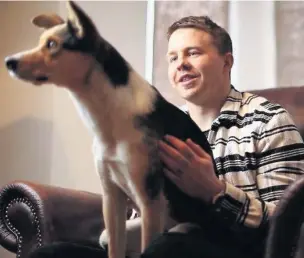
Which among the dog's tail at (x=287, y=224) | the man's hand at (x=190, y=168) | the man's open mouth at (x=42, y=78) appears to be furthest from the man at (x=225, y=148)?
the man's open mouth at (x=42, y=78)

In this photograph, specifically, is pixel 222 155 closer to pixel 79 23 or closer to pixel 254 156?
pixel 254 156

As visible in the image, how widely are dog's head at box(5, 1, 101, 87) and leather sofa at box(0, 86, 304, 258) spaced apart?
53 cm

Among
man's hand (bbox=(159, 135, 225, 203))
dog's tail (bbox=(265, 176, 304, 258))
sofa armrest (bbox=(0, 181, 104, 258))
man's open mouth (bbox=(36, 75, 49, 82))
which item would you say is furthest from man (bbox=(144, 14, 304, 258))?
sofa armrest (bbox=(0, 181, 104, 258))

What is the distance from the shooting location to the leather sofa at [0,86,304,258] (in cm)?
122

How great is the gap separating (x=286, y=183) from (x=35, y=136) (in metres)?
1.36

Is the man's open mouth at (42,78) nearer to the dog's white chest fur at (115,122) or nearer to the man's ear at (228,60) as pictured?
the dog's white chest fur at (115,122)

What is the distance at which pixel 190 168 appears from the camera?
0.92 metres

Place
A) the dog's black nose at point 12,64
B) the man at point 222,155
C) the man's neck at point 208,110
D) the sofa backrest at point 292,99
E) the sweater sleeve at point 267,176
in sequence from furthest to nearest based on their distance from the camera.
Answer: the sofa backrest at point 292,99
the man's neck at point 208,110
the sweater sleeve at point 267,176
the man at point 222,155
the dog's black nose at point 12,64

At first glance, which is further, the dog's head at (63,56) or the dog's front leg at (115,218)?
the dog's front leg at (115,218)

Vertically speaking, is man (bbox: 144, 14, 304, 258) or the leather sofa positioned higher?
man (bbox: 144, 14, 304, 258)

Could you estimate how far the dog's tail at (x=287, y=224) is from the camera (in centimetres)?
84

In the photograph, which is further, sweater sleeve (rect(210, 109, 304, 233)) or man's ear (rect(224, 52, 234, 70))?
man's ear (rect(224, 52, 234, 70))

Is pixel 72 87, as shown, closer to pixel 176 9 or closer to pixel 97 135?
pixel 97 135

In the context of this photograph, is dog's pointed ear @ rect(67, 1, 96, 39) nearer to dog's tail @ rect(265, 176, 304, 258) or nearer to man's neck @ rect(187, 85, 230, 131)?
dog's tail @ rect(265, 176, 304, 258)
